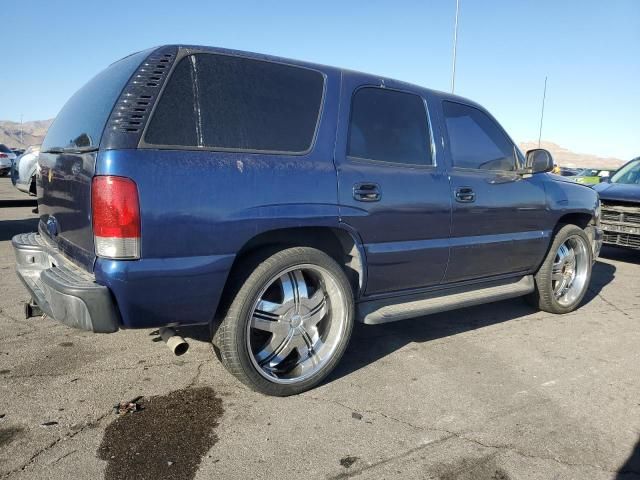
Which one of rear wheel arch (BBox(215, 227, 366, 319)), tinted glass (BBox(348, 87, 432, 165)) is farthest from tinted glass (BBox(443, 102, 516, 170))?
rear wheel arch (BBox(215, 227, 366, 319))

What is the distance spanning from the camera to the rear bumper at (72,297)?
2361mm

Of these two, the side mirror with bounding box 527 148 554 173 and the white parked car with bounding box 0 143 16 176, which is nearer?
the side mirror with bounding box 527 148 554 173

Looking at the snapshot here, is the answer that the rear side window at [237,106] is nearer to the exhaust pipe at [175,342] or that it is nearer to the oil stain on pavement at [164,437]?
the exhaust pipe at [175,342]

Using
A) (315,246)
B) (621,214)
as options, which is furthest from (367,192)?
(621,214)

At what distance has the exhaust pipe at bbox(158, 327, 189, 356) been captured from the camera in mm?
2615

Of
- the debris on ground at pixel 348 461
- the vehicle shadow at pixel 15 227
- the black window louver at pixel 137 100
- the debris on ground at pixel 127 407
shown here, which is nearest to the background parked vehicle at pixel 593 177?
the debris on ground at pixel 348 461

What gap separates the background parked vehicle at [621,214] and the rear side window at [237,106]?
604 cm

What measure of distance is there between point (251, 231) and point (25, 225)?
7368 mm

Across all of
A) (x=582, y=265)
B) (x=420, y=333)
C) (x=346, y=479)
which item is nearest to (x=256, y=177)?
(x=346, y=479)

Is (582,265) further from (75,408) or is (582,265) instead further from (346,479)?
(75,408)

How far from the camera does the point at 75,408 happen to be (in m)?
2.70

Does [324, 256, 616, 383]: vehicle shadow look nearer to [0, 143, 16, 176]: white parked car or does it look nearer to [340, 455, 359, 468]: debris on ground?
[340, 455, 359, 468]: debris on ground

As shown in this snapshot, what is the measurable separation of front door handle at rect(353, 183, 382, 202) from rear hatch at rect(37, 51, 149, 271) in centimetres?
139

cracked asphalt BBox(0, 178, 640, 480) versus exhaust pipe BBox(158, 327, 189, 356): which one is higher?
exhaust pipe BBox(158, 327, 189, 356)
